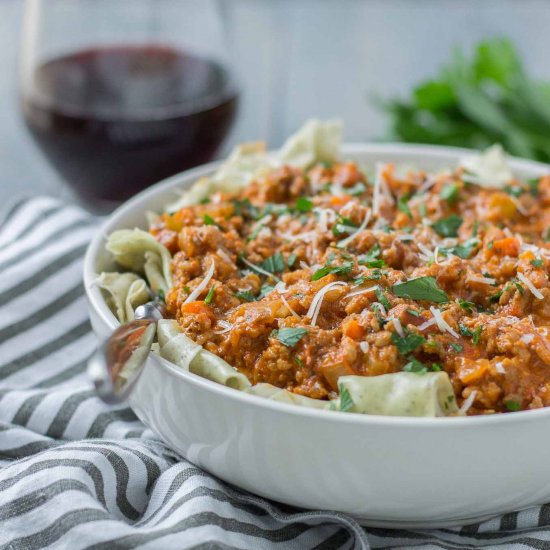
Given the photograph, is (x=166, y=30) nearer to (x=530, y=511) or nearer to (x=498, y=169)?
(x=498, y=169)

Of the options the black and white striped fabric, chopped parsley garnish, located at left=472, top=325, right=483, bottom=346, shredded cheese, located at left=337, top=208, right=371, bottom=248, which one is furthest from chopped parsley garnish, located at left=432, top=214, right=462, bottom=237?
the black and white striped fabric

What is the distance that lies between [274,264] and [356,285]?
0.60 m

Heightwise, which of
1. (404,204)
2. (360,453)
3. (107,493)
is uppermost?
(404,204)

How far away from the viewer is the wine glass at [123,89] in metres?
6.53

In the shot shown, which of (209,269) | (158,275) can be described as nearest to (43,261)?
(158,275)

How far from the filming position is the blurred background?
749cm

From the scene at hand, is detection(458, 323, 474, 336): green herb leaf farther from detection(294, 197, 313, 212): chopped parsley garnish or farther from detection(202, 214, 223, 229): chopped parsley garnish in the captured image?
detection(202, 214, 223, 229): chopped parsley garnish

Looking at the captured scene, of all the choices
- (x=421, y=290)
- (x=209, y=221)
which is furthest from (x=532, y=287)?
(x=209, y=221)

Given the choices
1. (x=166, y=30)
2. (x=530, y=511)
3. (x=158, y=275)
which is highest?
(x=166, y=30)

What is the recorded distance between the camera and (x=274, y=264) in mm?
4527

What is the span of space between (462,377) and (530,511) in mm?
771

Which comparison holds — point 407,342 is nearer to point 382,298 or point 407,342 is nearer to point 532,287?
point 382,298

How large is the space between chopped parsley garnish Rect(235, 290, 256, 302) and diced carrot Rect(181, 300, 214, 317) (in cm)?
18

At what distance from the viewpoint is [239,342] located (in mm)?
3912
